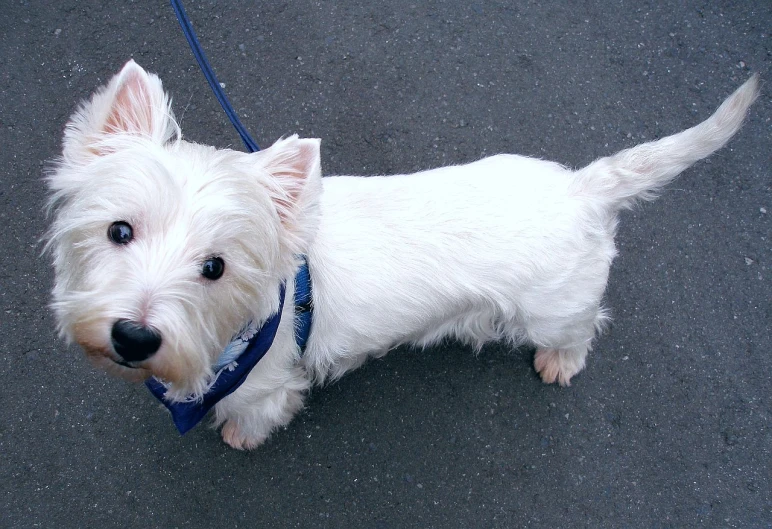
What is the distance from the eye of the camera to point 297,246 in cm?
211

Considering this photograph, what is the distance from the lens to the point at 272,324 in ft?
7.54

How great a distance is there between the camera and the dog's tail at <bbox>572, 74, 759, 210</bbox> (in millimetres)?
2402

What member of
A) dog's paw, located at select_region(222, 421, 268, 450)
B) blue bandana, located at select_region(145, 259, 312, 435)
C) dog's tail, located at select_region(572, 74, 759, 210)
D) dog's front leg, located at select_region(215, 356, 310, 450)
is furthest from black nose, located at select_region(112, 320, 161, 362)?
dog's tail, located at select_region(572, 74, 759, 210)

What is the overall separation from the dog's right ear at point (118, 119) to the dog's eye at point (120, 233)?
0.98ft

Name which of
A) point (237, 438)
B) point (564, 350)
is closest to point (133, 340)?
point (237, 438)

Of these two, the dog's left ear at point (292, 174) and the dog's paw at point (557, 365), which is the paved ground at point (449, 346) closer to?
the dog's paw at point (557, 365)

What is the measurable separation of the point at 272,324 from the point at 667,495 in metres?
2.63

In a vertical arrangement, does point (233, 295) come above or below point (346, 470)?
above

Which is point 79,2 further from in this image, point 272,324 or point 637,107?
point 637,107

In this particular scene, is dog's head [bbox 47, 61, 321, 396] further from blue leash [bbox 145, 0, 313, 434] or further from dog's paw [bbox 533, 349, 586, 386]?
dog's paw [bbox 533, 349, 586, 386]

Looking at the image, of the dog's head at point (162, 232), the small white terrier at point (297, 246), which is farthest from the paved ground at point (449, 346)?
the dog's head at point (162, 232)

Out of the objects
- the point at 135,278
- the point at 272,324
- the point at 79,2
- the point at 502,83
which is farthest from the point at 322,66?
the point at 135,278

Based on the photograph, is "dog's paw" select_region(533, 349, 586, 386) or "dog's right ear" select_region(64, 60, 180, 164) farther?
"dog's paw" select_region(533, 349, 586, 386)

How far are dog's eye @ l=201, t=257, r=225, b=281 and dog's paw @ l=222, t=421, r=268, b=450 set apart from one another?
1.50 metres
